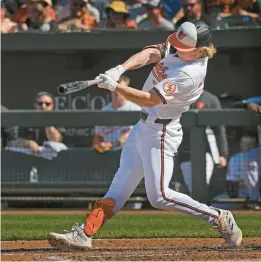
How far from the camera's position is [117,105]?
11.1 meters

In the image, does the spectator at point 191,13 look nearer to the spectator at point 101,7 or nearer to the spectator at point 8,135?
the spectator at point 101,7

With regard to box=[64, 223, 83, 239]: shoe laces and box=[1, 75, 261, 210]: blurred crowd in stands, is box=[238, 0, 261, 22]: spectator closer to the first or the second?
box=[1, 75, 261, 210]: blurred crowd in stands

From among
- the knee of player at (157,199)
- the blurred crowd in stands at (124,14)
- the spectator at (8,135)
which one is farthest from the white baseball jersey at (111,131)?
the knee of player at (157,199)

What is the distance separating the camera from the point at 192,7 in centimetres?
1132

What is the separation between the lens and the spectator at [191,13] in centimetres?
1126

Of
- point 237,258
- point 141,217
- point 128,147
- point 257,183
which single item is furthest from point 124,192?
point 257,183

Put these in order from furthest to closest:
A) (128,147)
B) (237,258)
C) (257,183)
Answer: (257,183), (128,147), (237,258)

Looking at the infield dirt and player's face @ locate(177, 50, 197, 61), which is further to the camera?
player's face @ locate(177, 50, 197, 61)

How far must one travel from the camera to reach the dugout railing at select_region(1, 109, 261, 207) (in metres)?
10.6

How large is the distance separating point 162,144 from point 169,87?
1.58 ft

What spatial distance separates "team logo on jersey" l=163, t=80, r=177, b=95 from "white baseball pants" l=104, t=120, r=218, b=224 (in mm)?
359

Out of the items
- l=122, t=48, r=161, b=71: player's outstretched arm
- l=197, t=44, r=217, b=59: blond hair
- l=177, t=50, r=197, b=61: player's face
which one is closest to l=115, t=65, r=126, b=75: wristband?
l=122, t=48, r=161, b=71: player's outstretched arm

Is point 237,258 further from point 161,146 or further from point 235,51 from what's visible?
point 235,51

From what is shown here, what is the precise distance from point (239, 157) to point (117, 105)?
1.86 meters
